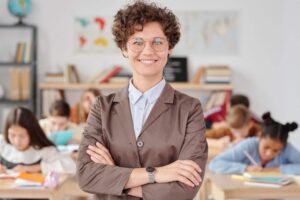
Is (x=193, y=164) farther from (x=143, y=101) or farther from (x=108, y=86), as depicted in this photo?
(x=108, y=86)

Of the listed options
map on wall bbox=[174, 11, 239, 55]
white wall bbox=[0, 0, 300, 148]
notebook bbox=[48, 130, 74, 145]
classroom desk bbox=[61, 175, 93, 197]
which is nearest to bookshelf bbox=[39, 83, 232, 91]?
white wall bbox=[0, 0, 300, 148]

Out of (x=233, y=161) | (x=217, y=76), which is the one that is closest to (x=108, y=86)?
(x=217, y=76)

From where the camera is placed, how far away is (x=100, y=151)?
1843 millimetres

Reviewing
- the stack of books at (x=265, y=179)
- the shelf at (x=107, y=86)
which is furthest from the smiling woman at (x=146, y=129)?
the shelf at (x=107, y=86)

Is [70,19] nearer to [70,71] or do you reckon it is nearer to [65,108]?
[70,71]

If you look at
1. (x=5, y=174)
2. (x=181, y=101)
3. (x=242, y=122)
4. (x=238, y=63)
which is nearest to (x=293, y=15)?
(x=238, y=63)

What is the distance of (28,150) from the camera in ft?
12.0

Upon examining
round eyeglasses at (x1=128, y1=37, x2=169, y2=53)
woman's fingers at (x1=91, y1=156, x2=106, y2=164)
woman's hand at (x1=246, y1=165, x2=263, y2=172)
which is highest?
round eyeglasses at (x1=128, y1=37, x2=169, y2=53)

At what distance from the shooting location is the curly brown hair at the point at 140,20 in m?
1.80

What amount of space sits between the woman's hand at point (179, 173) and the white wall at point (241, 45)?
4830 mm

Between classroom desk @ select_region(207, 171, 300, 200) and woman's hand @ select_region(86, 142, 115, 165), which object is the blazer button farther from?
classroom desk @ select_region(207, 171, 300, 200)

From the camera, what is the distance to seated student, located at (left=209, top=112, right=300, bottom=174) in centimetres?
364

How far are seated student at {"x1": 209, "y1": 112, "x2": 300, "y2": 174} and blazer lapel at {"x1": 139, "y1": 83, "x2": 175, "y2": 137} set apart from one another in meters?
1.81

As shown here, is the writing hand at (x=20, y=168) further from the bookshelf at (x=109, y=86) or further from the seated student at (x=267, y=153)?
the bookshelf at (x=109, y=86)
